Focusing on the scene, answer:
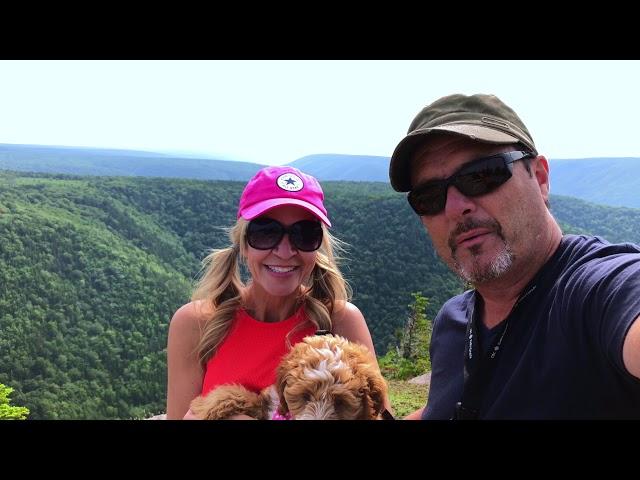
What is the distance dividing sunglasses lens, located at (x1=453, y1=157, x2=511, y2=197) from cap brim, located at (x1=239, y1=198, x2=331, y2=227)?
1189 millimetres

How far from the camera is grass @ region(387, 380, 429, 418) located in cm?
1017

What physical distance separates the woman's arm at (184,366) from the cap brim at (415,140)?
5.62 feet

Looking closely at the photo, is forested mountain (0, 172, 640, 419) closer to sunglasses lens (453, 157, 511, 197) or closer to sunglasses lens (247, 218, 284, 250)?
sunglasses lens (247, 218, 284, 250)

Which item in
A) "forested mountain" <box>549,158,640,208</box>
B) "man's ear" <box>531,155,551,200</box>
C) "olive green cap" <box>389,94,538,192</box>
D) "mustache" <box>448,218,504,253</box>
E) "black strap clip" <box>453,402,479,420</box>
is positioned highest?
"forested mountain" <box>549,158,640,208</box>

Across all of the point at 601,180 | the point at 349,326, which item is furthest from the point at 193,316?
the point at 601,180

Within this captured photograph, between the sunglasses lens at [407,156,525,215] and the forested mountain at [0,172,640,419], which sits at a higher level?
the sunglasses lens at [407,156,525,215]

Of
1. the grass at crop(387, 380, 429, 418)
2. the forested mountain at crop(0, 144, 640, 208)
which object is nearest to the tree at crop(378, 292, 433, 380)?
the grass at crop(387, 380, 429, 418)

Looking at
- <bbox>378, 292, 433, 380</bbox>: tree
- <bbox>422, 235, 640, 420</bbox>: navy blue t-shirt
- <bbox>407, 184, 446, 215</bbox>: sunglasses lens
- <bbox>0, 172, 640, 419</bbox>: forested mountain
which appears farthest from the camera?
<bbox>0, 172, 640, 419</bbox>: forested mountain

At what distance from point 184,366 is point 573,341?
2.39 metres

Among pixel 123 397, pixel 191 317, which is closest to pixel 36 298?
pixel 123 397

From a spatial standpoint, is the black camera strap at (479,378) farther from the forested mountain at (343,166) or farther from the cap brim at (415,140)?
the forested mountain at (343,166)

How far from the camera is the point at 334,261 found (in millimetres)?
3525
